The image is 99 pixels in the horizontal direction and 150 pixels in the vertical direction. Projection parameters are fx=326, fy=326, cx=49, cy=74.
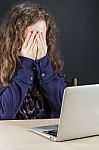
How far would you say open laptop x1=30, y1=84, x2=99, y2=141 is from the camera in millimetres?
1131

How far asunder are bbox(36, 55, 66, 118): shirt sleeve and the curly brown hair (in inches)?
4.0

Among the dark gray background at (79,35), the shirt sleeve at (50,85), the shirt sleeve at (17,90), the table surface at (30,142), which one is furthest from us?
the dark gray background at (79,35)

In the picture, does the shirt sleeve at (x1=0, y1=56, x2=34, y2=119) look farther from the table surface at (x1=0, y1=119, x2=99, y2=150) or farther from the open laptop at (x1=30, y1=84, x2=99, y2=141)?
the open laptop at (x1=30, y1=84, x2=99, y2=141)

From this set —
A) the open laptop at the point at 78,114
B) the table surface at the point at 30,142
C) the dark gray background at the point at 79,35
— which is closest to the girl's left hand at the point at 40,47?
the table surface at the point at 30,142

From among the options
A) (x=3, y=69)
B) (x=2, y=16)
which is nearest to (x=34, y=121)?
(x=3, y=69)

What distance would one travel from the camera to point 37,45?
5.87 ft

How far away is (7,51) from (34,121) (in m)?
0.53

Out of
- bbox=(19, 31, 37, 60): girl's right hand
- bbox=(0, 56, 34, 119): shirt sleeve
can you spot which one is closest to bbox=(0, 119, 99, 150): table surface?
bbox=(0, 56, 34, 119): shirt sleeve

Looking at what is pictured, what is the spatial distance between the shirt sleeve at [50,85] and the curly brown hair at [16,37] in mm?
102

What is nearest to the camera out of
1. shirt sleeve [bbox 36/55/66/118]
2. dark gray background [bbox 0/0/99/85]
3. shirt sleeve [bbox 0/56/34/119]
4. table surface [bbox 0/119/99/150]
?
table surface [bbox 0/119/99/150]

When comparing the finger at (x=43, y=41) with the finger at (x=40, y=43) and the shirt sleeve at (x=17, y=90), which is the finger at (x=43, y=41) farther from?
the shirt sleeve at (x=17, y=90)

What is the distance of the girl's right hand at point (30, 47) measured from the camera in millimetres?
1747

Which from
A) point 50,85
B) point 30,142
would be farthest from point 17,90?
point 30,142

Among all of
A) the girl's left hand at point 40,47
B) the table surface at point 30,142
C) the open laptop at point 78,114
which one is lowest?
the table surface at point 30,142
